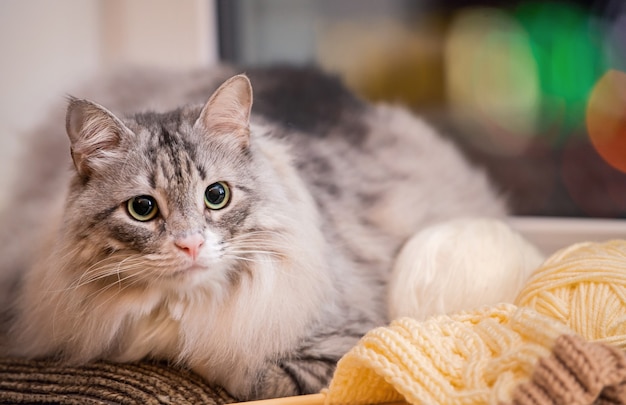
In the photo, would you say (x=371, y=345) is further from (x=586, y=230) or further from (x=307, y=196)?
(x=586, y=230)

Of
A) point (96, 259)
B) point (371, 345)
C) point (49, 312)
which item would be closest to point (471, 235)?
point (371, 345)

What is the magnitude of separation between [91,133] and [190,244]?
0.28 m

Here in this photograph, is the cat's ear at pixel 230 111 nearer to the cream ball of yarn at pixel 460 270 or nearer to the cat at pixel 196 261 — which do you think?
the cat at pixel 196 261

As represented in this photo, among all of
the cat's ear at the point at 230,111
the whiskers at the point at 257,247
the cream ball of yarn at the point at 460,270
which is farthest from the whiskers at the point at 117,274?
the cream ball of yarn at the point at 460,270

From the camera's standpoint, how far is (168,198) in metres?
1.17

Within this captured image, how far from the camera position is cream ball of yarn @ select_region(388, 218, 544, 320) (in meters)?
1.43

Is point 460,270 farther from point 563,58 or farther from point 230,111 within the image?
point 563,58

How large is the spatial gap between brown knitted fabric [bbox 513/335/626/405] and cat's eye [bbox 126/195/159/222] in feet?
2.18

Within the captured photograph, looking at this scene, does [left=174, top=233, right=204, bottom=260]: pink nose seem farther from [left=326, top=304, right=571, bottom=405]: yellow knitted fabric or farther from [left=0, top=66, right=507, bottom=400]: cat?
[left=326, top=304, right=571, bottom=405]: yellow knitted fabric

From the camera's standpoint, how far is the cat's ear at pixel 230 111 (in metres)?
1.24

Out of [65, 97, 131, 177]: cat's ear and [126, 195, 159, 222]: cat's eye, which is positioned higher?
[65, 97, 131, 177]: cat's ear

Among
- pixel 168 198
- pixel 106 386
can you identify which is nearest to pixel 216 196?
pixel 168 198

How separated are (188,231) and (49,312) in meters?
0.40

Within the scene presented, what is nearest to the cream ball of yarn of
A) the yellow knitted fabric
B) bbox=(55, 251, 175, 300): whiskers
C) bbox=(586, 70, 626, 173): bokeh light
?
the yellow knitted fabric
